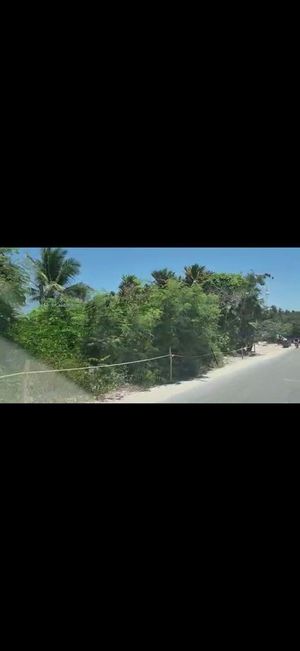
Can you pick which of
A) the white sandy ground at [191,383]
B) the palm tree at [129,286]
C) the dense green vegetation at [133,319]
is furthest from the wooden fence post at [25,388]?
the palm tree at [129,286]

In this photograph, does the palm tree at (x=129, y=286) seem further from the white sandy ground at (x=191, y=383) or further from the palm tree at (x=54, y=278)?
the white sandy ground at (x=191, y=383)

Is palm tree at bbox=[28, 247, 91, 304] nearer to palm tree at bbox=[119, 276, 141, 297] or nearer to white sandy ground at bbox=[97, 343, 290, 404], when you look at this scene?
palm tree at bbox=[119, 276, 141, 297]

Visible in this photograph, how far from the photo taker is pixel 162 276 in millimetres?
5801

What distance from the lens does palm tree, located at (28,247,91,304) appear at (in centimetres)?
525

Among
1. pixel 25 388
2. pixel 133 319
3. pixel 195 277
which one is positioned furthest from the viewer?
pixel 195 277

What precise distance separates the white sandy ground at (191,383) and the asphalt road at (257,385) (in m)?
0.07

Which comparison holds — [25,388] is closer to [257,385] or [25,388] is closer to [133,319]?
[133,319]

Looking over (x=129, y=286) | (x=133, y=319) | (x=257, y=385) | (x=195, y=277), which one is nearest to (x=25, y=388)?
(x=133, y=319)

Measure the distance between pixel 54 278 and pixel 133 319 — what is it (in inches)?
45.5

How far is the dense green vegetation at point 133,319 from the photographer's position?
16.3 feet

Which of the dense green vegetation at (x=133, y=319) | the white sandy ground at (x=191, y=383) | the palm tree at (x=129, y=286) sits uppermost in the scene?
the palm tree at (x=129, y=286)
